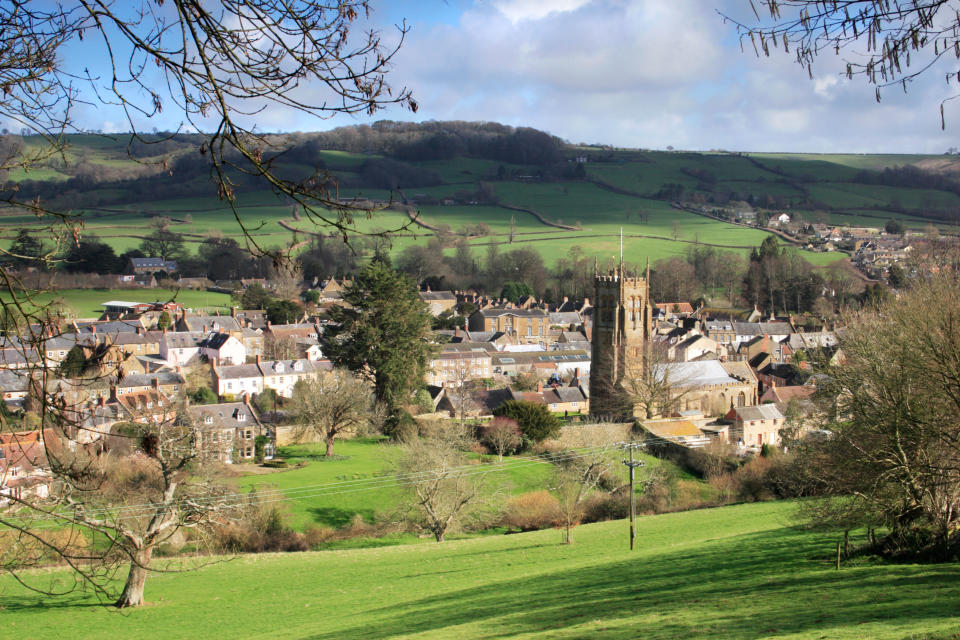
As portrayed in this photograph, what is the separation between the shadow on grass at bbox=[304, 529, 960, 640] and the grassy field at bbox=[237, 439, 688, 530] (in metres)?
11.4

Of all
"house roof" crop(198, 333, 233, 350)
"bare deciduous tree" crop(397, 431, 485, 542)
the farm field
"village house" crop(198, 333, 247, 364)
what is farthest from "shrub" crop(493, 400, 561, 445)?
the farm field

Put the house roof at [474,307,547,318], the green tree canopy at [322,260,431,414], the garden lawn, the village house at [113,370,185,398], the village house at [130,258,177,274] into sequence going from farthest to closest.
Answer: the village house at [130,258,177,274] → the house roof at [474,307,547,318] → the village house at [113,370,185,398] → the green tree canopy at [322,260,431,414] → the garden lawn

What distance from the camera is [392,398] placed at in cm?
3866

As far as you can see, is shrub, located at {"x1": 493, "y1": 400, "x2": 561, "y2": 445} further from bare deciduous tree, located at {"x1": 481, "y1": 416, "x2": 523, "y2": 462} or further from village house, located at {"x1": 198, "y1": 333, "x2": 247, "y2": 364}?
village house, located at {"x1": 198, "y1": 333, "x2": 247, "y2": 364}

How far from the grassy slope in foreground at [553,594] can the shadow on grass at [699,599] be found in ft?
0.11

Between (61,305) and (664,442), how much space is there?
34614 mm

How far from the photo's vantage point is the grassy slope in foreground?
32.3 ft

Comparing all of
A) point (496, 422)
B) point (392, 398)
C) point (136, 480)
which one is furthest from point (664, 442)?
point (136, 480)

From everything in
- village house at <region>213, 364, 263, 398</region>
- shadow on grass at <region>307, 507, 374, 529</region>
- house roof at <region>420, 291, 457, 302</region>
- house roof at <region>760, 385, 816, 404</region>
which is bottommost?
shadow on grass at <region>307, 507, 374, 529</region>

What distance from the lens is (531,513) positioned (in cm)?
2731

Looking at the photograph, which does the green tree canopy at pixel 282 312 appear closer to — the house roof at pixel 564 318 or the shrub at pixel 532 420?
the house roof at pixel 564 318

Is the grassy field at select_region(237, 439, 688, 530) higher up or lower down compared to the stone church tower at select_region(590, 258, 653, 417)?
lower down

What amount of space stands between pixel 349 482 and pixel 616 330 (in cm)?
2109

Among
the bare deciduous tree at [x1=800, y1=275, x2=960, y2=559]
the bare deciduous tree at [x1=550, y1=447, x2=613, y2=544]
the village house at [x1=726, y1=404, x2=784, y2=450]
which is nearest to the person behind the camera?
the bare deciduous tree at [x1=800, y1=275, x2=960, y2=559]
